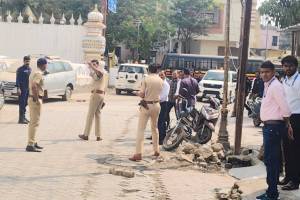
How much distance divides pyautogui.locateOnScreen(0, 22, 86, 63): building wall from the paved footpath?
675 inches

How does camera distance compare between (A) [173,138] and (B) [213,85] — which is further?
(B) [213,85]

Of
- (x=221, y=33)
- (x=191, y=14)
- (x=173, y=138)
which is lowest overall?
(x=173, y=138)

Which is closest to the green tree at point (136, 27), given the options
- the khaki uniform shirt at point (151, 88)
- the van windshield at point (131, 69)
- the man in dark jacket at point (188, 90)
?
the van windshield at point (131, 69)

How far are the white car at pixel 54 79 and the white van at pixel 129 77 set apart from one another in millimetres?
6700

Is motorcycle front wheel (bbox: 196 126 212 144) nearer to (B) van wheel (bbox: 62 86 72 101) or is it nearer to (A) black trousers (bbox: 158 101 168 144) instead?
(A) black trousers (bbox: 158 101 168 144)

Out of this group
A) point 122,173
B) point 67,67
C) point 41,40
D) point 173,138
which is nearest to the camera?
point 122,173

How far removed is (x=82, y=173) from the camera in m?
8.78

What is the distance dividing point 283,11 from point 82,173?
27670 millimetres

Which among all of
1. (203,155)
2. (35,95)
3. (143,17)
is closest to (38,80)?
(35,95)

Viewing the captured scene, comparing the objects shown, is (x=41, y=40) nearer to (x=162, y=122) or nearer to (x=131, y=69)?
(x=131, y=69)

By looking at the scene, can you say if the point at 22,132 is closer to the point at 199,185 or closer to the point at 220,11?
the point at 199,185

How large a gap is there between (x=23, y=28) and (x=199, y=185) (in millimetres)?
24003

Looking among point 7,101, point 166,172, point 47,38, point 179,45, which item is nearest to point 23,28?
point 47,38

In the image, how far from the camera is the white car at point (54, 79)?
20.9 metres
